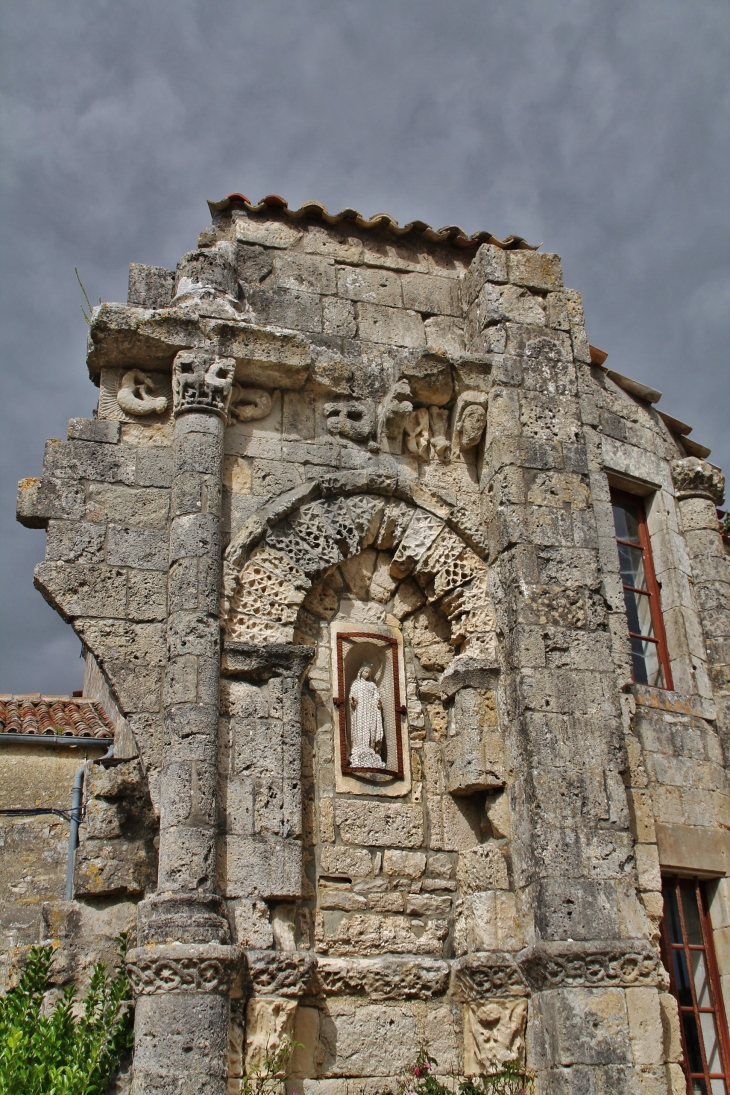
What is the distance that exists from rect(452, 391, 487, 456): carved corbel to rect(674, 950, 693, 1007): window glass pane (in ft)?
12.3

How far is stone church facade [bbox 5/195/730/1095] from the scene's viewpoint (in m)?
5.90

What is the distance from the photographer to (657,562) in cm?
888

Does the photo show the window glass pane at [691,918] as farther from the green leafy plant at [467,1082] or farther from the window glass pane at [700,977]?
the green leafy plant at [467,1082]

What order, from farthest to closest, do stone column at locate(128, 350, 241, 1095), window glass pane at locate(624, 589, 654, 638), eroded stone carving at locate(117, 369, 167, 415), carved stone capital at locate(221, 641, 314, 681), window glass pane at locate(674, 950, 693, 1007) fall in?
window glass pane at locate(624, 589, 654, 638), window glass pane at locate(674, 950, 693, 1007), eroded stone carving at locate(117, 369, 167, 415), carved stone capital at locate(221, 641, 314, 681), stone column at locate(128, 350, 241, 1095)

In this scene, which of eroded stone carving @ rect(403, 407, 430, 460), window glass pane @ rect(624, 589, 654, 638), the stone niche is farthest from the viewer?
window glass pane @ rect(624, 589, 654, 638)

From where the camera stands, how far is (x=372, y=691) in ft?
22.7

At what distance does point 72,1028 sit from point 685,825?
165 inches

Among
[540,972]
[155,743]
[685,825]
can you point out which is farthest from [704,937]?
[155,743]

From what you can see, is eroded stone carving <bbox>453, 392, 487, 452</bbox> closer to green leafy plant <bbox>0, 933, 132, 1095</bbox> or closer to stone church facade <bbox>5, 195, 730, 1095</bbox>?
stone church facade <bbox>5, 195, 730, 1095</bbox>

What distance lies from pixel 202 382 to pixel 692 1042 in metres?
5.34

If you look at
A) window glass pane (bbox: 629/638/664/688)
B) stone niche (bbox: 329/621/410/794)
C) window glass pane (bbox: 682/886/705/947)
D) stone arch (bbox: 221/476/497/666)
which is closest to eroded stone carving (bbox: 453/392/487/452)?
stone arch (bbox: 221/476/497/666)

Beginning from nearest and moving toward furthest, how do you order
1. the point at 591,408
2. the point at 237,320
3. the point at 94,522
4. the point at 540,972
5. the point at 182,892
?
the point at 182,892 → the point at 540,972 → the point at 94,522 → the point at 237,320 → the point at 591,408

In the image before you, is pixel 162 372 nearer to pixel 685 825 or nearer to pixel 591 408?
pixel 591 408

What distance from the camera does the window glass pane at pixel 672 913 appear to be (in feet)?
24.4
